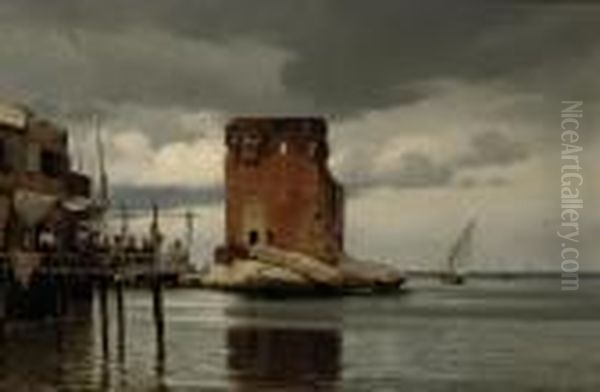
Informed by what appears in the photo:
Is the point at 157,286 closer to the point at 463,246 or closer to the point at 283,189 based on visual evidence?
the point at 463,246

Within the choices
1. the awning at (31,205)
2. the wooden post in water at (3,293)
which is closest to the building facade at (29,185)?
the awning at (31,205)

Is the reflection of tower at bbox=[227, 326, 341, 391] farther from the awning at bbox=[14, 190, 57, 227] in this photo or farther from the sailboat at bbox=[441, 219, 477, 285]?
the awning at bbox=[14, 190, 57, 227]

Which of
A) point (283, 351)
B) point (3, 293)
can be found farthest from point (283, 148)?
point (3, 293)

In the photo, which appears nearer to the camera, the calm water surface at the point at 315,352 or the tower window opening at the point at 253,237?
the calm water surface at the point at 315,352

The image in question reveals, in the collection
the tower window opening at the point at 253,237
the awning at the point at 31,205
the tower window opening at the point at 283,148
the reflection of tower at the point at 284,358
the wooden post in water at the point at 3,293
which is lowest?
the reflection of tower at the point at 284,358

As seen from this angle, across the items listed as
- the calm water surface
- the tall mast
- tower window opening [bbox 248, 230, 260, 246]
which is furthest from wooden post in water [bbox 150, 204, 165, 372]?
tower window opening [bbox 248, 230, 260, 246]

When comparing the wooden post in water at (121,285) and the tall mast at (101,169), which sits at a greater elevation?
the tall mast at (101,169)

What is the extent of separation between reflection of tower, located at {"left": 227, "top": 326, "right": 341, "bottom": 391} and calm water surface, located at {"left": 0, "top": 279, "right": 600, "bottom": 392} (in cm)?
1

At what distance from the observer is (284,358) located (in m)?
13.5

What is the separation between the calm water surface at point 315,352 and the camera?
1104cm

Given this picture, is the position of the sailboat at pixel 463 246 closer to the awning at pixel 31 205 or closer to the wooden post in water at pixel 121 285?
the wooden post in water at pixel 121 285

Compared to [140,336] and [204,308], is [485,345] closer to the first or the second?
[140,336]

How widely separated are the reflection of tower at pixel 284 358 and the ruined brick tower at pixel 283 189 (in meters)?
0.88

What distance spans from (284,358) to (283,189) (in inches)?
107
